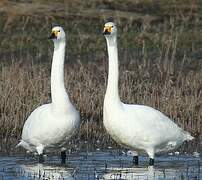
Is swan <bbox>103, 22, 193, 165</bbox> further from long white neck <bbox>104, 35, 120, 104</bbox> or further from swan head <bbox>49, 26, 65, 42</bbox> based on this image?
swan head <bbox>49, 26, 65, 42</bbox>

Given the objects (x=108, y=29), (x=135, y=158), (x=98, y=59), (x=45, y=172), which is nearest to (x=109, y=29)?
(x=108, y=29)

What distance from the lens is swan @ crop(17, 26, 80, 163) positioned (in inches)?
A: 561

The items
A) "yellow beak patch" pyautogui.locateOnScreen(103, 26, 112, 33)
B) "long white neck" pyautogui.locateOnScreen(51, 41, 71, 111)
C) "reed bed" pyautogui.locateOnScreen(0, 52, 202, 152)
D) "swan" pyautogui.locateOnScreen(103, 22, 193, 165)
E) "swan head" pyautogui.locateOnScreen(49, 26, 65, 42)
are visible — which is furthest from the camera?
"reed bed" pyautogui.locateOnScreen(0, 52, 202, 152)

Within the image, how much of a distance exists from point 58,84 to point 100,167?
4.23 ft

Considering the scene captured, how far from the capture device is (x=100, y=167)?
14203 millimetres

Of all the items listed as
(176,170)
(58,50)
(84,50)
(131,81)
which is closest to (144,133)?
(176,170)

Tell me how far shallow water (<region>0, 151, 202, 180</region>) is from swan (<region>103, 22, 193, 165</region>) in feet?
0.94

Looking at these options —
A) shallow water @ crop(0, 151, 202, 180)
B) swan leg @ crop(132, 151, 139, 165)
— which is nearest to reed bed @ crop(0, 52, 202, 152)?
shallow water @ crop(0, 151, 202, 180)

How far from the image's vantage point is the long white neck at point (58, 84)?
14414mm

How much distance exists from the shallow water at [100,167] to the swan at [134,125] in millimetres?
286

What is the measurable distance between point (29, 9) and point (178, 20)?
3872 mm

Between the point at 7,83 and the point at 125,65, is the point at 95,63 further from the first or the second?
the point at 7,83

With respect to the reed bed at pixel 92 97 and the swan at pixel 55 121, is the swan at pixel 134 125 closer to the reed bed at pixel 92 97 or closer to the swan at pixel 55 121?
the swan at pixel 55 121

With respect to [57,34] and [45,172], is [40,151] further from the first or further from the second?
[57,34]
